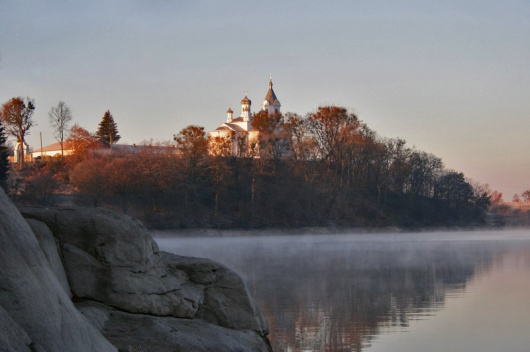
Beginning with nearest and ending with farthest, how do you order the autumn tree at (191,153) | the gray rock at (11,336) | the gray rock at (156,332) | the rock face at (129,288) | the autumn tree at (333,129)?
the gray rock at (11,336)
the gray rock at (156,332)
the rock face at (129,288)
the autumn tree at (191,153)
the autumn tree at (333,129)

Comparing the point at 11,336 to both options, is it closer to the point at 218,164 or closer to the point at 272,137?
the point at 218,164

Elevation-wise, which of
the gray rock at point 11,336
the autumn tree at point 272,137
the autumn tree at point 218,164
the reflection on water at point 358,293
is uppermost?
the autumn tree at point 272,137

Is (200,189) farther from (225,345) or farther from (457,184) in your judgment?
(225,345)

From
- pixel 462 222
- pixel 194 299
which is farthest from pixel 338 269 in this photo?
pixel 462 222

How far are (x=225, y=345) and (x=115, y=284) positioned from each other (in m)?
1.96

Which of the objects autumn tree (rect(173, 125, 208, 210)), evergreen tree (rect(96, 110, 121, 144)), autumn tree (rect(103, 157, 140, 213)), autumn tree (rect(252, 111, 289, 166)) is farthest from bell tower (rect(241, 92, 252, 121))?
autumn tree (rect(103, 157, 140, 213))

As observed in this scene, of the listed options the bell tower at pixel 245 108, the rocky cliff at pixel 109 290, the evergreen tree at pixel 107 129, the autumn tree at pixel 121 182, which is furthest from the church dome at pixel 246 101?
the rocky cliff at pixel 109 290

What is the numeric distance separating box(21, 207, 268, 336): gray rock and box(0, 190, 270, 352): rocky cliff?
2cm

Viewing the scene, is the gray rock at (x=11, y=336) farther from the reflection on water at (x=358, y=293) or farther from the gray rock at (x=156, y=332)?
the reflection on water at (x=358, y=293)

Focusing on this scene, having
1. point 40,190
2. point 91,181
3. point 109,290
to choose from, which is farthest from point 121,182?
point 109,290

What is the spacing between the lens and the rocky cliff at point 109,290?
8.33 metres

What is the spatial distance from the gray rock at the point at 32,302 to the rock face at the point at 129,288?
174 cm

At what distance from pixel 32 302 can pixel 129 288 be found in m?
3.78

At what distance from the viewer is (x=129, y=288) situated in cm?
1195
